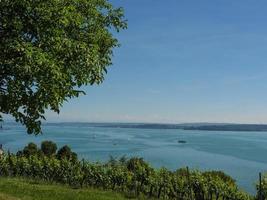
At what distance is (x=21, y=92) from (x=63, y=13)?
3.15m

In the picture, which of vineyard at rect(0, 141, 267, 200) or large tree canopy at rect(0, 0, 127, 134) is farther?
vineyard at rect(0, 141, 267, 200)

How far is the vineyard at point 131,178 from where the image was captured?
1145 inches

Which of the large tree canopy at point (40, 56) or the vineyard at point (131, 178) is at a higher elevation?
the large tree canopy at point (40, 56)

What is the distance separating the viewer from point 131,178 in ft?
107

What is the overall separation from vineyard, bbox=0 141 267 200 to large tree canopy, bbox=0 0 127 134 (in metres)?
12.6

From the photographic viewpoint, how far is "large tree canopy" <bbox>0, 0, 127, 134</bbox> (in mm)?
15445

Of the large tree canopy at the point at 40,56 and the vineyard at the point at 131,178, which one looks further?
the vineyard at the point at 131,178

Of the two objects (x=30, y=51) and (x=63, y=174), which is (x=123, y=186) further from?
(x=30, y=51)

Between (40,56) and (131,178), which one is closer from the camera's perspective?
(40,56)

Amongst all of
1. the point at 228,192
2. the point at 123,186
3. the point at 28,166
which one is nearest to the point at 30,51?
the point at 228,192

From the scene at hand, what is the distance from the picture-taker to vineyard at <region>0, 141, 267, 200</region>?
29.1 meters

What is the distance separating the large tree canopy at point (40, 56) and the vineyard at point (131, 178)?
1262 centimetres

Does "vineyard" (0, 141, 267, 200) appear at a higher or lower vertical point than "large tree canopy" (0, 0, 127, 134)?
lower

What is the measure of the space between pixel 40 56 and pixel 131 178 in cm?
1903
